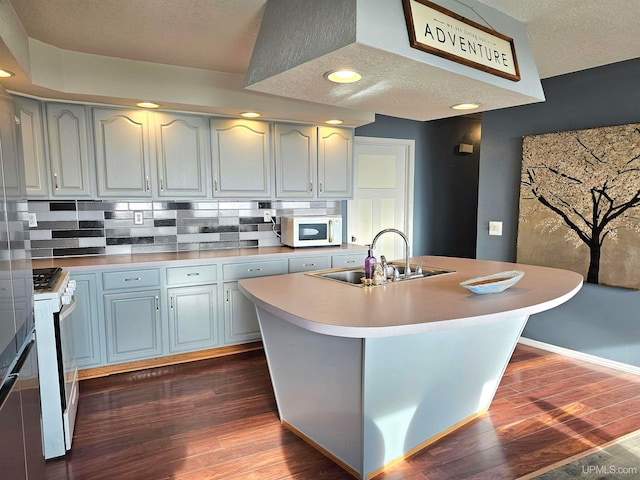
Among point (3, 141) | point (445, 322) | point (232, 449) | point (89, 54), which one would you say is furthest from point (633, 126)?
point (89, 54)

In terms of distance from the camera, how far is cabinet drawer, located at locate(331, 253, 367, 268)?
12.6 ft

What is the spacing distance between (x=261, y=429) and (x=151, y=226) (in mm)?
2073

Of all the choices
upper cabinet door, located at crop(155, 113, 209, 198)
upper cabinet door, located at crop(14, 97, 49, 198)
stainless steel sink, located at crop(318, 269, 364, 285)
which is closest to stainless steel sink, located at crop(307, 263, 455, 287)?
stainless steel sink, located at crop(318, 269, 364, 285)

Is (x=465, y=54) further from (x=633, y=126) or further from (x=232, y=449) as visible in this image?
(x=232, y=449)

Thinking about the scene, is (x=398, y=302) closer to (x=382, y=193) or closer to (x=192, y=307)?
(x=192, y=307)

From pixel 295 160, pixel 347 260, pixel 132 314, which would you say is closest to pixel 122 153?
pixel 132 314

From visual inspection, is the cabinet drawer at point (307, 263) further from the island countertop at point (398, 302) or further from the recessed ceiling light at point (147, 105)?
the recessed ceiling light at point (147, 105)

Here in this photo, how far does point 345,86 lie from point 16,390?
1.83 metres

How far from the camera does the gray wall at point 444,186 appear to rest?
16.5 ft

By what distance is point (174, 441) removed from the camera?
2229 mm

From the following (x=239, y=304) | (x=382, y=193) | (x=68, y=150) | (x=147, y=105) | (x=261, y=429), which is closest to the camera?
(x=261, y=429)

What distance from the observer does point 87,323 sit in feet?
9.59

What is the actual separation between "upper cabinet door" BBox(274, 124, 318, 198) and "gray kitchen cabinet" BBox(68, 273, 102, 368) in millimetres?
1722

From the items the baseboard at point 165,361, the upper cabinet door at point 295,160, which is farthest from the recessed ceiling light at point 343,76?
the baseboard at point 165,361
